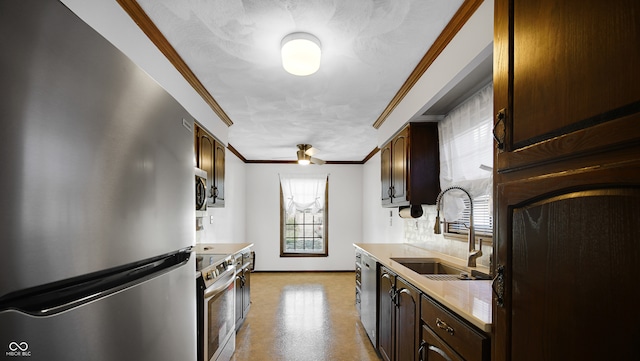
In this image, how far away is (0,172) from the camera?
16.2 inches

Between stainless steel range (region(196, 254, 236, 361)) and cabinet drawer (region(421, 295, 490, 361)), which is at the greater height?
cabinet drawer (region(421, 295, 490, 361))

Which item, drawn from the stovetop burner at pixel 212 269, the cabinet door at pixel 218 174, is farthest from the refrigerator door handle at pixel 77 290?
the cabinet door at pixel 218 174

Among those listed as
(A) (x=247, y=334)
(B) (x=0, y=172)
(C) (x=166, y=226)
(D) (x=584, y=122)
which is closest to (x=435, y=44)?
(D) (x=584, y=122)

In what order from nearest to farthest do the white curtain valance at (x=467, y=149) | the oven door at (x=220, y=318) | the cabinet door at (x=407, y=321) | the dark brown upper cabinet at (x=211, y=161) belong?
the cabinet door at (x=407, y=321), the oven door at (x=220, y=318), the white curtain valance at (x=467, y=149), the dark brown upper cabinet at (x=211, y=161)

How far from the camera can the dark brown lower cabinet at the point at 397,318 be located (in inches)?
74.7

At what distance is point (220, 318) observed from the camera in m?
2.45

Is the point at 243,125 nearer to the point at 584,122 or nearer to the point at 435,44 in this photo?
the point at 435,44

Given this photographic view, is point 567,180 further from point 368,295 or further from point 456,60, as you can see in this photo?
point 368,295

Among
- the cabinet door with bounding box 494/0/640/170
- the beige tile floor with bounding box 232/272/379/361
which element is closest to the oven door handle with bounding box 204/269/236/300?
the beige tile floor with bounding box 232/272/379/361

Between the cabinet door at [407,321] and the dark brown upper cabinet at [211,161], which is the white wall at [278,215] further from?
the cabinet door at [407,321]

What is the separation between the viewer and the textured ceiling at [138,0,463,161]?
175cm

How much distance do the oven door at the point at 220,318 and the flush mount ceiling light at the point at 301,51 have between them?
1644 millimetres

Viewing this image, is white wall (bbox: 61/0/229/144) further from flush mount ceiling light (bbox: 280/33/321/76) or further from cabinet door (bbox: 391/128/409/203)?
cabinet door (bbox: 391/128/409/203)

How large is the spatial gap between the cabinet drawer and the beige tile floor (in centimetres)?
156
